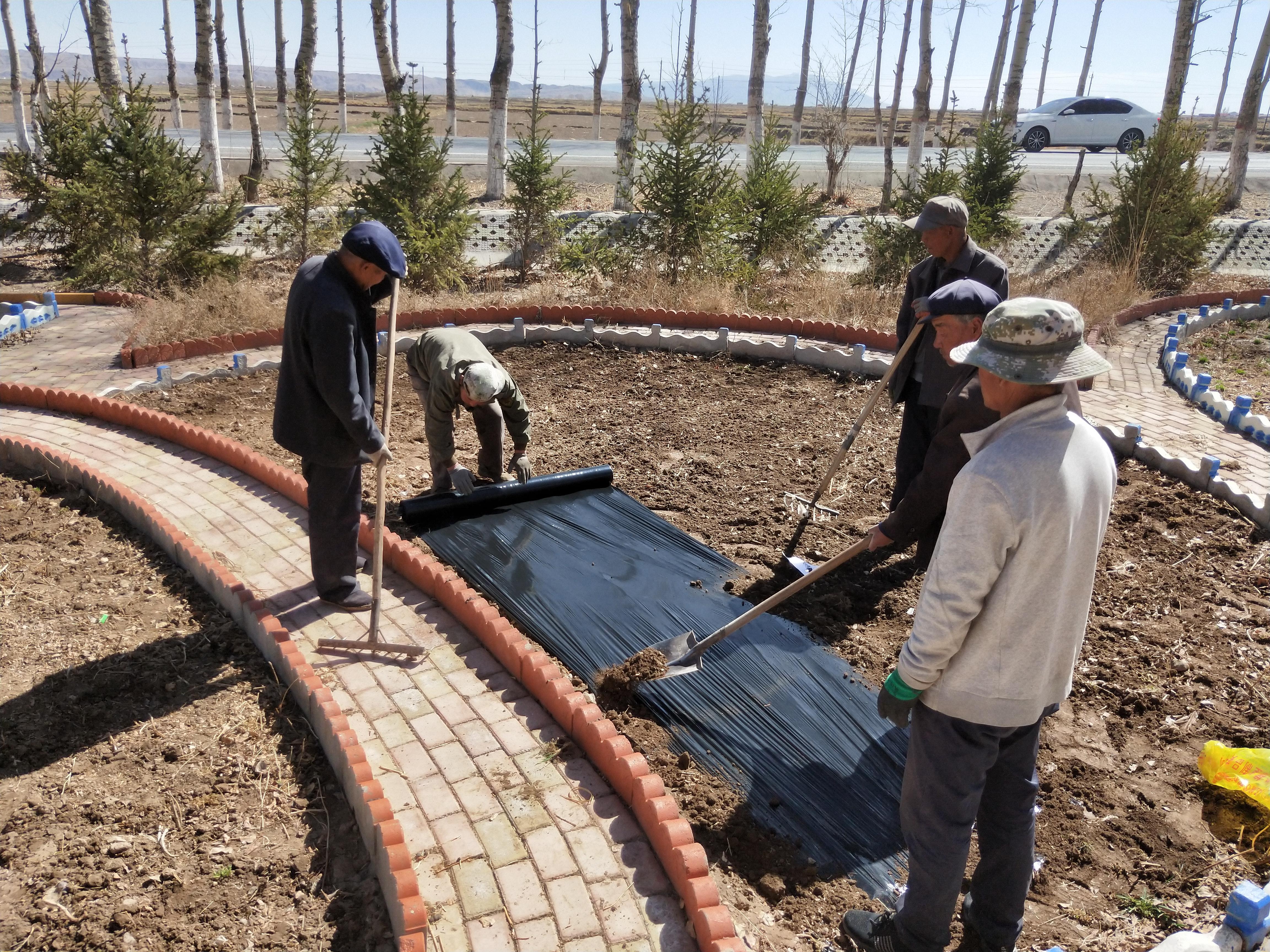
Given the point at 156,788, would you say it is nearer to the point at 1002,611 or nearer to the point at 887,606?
the point at 1002,611

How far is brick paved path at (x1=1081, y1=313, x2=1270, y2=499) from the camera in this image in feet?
20.3

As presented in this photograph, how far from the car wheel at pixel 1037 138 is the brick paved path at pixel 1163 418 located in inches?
711

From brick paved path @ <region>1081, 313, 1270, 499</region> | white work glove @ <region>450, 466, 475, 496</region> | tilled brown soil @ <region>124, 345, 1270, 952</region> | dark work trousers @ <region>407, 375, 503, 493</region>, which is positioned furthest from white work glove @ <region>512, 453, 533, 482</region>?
brick paved path @ <region>1081, 313, 1270, 499</region>

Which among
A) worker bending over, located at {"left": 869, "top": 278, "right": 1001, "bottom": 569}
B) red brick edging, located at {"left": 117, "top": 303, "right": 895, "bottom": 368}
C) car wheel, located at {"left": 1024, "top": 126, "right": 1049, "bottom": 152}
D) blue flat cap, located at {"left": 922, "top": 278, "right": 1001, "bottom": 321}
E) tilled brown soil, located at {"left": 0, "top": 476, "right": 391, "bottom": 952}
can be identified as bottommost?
tilled brown soil, located at {"left": 0, "top": 476, "right": 391, "bottom": 952}

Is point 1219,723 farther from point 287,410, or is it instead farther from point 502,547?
point 287,410

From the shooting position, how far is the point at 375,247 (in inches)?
145

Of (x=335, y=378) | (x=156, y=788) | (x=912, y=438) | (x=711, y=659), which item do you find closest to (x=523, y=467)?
(x=335, y=378)

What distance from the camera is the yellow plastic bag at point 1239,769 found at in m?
3.23

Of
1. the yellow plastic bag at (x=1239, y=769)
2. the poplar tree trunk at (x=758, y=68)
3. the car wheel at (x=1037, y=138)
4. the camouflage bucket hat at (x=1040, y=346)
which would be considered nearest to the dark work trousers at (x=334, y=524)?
the camouflage bucket hat at (x=1040, y=346)

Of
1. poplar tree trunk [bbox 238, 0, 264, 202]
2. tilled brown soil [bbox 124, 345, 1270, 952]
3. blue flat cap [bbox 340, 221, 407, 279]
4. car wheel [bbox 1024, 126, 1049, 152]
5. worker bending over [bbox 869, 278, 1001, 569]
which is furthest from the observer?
car wheel [bbox 1024, 126, 1049, 152]

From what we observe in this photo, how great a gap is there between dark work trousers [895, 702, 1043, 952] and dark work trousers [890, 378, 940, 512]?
2.26 meters

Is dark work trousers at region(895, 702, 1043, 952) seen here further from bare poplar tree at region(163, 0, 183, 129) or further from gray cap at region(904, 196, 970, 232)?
bare poplar tree at region(163, 0, 183, 129)

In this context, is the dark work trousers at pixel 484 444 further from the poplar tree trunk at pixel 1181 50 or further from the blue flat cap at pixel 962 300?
the poplar tree trunk at pixel 1181 50

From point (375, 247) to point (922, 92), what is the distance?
18.2 m
